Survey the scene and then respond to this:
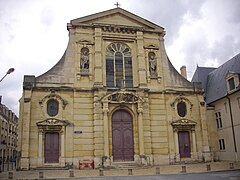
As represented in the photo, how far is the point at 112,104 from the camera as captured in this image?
833 inches

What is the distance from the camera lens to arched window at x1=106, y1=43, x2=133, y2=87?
73.4 ft

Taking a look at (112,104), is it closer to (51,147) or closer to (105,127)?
(105,127)

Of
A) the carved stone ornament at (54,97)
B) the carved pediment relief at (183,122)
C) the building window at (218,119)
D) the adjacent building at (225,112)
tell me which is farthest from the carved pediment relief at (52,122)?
the building window at (218,119)

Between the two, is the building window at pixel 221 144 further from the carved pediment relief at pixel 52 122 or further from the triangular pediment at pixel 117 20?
the carved pediment relief at pixel 52 122

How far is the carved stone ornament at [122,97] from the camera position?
21.0 m

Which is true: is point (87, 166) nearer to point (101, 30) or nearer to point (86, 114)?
point (86, 114)

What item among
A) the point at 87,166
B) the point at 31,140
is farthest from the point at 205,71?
the point at 31,140

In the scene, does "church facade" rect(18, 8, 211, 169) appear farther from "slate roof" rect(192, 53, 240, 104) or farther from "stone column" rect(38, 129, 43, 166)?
"slate roof" rect(192, 53, 240, 104)

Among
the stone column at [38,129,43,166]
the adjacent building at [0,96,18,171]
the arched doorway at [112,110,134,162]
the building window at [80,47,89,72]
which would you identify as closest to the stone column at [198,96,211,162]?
the arched doorway at [112,110,134,162]

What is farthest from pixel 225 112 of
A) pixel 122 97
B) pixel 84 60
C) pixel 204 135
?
pixel 84 60

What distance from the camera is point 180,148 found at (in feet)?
72.5

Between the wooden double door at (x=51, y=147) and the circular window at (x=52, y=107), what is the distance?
149cm

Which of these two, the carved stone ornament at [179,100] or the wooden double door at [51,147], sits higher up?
the carved stone ornament at [179,100]

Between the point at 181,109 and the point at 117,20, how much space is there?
9432 mm
